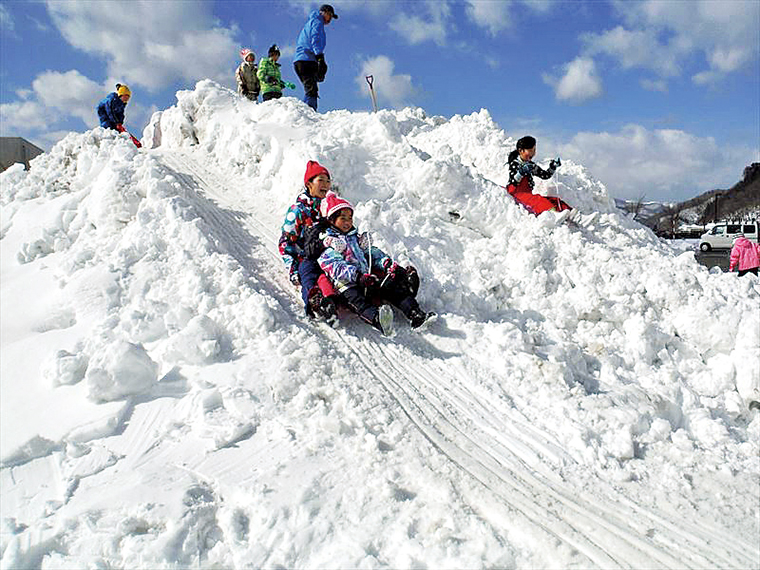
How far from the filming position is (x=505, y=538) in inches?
99.7

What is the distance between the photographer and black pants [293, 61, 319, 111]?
34.0ft

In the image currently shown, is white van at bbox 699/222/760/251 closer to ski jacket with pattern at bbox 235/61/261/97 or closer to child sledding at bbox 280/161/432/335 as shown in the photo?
ski jacket with pattern at bbox 235/61/261/97

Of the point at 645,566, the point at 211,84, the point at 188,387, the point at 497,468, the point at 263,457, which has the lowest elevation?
the point at 645,566

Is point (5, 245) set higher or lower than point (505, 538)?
higher

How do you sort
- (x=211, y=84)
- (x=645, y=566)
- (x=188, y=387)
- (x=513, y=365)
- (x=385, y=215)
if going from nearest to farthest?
(x=645, y=566) → (x=188, y=387) → (x=513, y=365) → (x=385, y=215) → (x=211, y=84)

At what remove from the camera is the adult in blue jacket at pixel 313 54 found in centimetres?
998

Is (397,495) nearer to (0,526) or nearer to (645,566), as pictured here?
(645,566)

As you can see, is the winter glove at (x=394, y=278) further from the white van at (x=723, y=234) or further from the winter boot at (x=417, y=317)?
the white van at (x=723, y=234)

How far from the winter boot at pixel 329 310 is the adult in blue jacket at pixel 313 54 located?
7.48m

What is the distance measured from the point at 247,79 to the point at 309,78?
2069 millimetres

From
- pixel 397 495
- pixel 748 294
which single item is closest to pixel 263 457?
pixel 397 495

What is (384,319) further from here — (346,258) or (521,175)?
(521,175)

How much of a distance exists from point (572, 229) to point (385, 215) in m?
2.39

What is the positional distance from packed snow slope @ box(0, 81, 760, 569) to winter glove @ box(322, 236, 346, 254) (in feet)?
2.23
